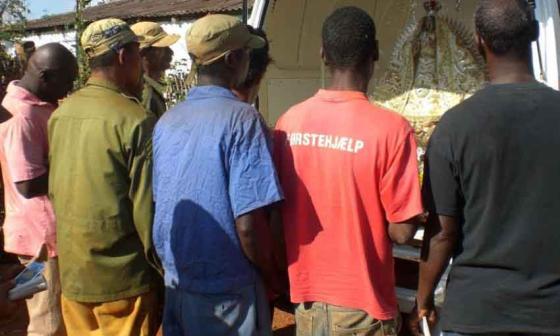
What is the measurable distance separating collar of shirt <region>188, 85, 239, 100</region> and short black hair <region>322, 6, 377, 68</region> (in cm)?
40

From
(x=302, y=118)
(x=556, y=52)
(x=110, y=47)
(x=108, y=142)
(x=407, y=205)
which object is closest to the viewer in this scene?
(x=407, y=205)

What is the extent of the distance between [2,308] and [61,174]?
2.10 feet

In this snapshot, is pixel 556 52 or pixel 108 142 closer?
pixel 108 142

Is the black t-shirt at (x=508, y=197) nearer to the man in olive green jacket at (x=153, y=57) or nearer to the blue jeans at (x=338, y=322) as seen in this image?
the blue jeans at (x=338, y=322)

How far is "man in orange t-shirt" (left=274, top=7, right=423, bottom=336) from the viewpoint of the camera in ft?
6.95

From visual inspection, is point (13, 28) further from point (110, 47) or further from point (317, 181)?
point (317, 181)

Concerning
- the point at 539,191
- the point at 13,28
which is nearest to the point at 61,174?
the point at 539,191

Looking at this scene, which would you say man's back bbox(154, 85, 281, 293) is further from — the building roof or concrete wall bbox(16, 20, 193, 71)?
concrete wall bbox(16, 20, 193, 71)

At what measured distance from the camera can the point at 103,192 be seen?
2555 mm

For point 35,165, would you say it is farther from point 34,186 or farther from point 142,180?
point 142,180

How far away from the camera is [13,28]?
1448cm

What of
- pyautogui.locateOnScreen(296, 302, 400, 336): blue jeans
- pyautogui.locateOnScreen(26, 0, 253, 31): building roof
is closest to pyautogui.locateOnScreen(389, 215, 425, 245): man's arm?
pyautogui.locateOnScreen(296, 302, 400, 336): blue jeans

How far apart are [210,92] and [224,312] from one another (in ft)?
2.63

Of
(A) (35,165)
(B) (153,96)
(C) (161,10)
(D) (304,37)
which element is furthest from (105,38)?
(C) (161,10)
